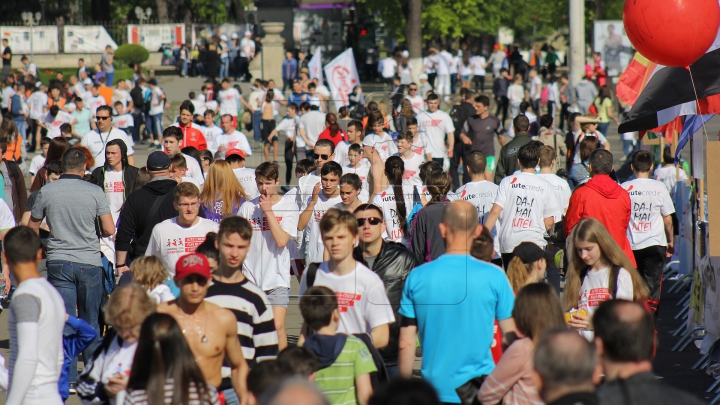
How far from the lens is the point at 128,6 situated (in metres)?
68.0

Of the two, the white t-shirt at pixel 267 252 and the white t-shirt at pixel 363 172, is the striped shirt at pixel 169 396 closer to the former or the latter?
the white t-shirt at pixel 267 252

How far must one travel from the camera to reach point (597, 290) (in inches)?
246

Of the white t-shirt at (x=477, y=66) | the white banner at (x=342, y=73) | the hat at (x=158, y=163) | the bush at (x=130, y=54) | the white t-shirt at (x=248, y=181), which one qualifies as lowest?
the white t-shirt at (x=248, y=181)

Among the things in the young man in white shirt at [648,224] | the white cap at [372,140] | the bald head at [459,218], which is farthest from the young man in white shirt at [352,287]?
the white cap at [372,140]

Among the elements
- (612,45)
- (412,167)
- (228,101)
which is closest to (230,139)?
(412,167)

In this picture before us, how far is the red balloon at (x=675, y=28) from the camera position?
305 inches

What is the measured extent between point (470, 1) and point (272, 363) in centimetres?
3688

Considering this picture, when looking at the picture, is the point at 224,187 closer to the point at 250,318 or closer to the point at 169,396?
the point at 250,318

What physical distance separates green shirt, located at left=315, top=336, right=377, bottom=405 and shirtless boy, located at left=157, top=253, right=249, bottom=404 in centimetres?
49

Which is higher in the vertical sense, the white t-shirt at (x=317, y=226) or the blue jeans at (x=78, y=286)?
the white t-shirt at (x=317, y=226)

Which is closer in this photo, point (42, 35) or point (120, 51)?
point (120, 51)

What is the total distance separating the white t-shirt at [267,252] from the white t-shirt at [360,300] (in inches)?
83.9

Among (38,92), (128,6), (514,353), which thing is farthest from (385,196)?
(128,6)

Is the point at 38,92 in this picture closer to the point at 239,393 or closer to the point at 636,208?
the point at 636,208
